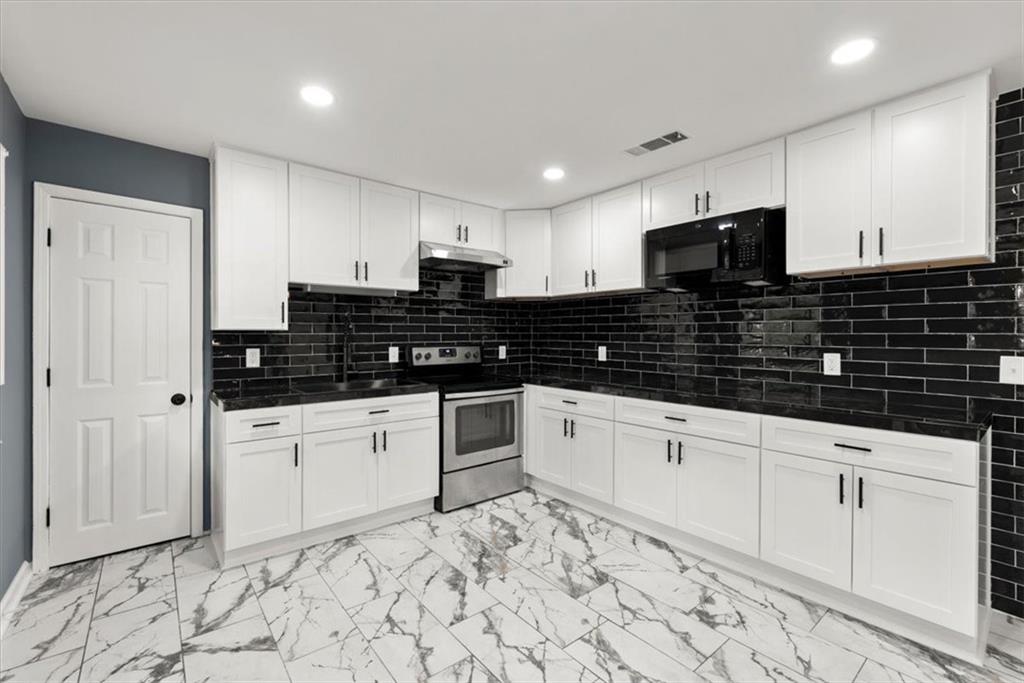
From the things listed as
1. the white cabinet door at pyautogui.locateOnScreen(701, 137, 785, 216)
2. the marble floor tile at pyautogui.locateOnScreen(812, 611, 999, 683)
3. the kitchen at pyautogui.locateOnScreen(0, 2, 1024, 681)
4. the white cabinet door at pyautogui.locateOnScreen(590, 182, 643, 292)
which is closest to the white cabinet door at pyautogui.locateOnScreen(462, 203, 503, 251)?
the kitchen at pyautogui.locateOnScreen(0, 2, 1024, 681)

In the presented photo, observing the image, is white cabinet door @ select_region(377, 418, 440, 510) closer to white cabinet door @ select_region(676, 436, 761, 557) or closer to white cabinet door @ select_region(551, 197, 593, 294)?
white cabinet door @ select_region(551, 197, 593, 294)

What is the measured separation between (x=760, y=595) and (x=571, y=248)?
103 inches

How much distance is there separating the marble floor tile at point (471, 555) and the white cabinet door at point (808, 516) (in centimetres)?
137

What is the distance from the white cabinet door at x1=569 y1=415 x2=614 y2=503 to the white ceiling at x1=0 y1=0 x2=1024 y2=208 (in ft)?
5.97

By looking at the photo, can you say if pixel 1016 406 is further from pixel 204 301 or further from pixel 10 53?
pixel 10 53

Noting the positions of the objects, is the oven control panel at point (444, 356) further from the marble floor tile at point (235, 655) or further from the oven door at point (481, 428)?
the marble floor tile at point (235, 655)

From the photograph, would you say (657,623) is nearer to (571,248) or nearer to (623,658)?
(623,658)

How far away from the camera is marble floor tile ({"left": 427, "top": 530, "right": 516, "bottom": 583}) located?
254 cm

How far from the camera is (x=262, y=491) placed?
2.67 metres

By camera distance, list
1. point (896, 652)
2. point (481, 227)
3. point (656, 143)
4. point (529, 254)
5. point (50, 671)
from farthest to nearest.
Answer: point (529, 254), point (481, 227), point (656, 143), point (896, 652), point (50, 671)

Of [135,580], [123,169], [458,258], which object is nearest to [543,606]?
[135,580]

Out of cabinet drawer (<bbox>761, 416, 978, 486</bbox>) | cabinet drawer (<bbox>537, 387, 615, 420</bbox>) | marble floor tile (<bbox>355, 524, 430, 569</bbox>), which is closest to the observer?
cabinet drawer (<bbox>761, 416, 978, 486</bbox>)

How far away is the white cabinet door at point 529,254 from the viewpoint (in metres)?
4.02

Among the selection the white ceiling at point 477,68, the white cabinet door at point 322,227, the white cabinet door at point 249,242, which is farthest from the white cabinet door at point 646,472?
the white cabinet door at point 249,242
